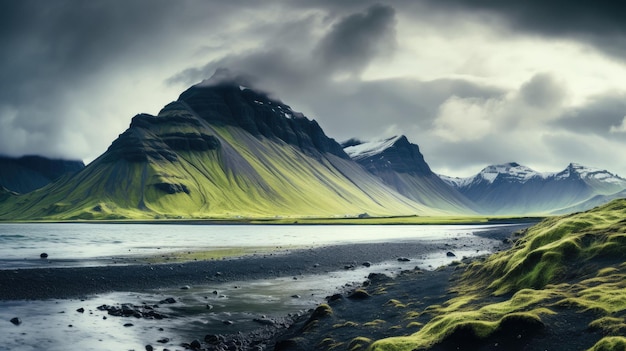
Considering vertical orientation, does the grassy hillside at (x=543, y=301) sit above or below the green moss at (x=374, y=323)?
above

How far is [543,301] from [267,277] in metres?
34.1

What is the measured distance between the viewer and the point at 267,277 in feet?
170

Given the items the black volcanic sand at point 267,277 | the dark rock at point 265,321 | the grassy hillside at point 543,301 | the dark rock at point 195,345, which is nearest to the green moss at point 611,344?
the grassy hillside at point 543,301

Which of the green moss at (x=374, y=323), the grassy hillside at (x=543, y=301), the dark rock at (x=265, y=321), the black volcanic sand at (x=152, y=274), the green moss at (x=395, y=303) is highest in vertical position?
the grassy hillside at (x=543, y=301)

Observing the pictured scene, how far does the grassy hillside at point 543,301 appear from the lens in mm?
19266

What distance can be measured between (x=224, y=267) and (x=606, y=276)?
145 ft

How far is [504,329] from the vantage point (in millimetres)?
19859

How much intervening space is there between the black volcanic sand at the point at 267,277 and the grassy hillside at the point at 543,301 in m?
3.32

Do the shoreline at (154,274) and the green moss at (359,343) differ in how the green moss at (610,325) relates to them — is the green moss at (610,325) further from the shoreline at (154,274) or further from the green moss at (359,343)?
the shoreline at (154,274)

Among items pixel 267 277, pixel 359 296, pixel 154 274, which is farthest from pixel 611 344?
pixel 154 274

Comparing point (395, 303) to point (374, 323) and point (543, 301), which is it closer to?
point (374, 323)

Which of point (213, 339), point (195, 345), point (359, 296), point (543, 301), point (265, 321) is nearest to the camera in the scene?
point (543, 301)

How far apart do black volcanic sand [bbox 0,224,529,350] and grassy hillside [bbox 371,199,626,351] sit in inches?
131

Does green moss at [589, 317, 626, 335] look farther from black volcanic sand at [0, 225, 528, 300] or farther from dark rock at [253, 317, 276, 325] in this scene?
black volcanic sand at [0, 225, 528, 300]
